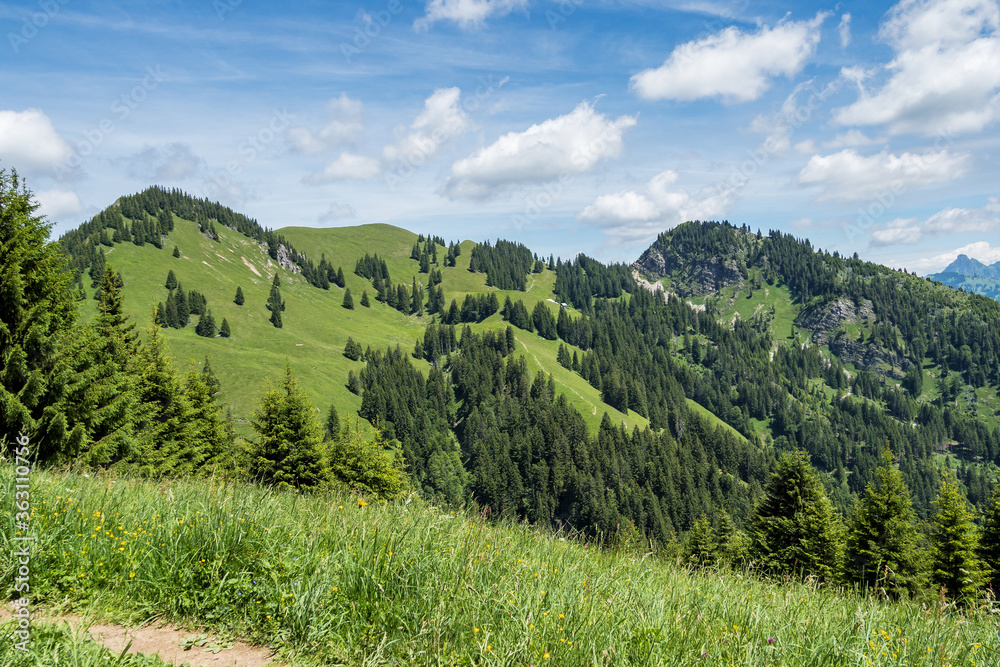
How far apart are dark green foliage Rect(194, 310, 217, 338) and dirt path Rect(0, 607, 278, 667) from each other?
613ft

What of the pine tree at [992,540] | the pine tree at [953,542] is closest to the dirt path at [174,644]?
the pine tree at [953,542]

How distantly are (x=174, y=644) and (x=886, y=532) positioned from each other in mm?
38433

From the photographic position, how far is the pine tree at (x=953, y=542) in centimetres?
2773

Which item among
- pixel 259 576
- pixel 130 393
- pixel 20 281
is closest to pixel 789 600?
pixel 259 576

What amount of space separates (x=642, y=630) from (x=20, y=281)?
23001 millimetres

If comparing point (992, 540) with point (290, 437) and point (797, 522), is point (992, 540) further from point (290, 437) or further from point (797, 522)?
point (290, 437)

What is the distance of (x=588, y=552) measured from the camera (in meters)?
7.29

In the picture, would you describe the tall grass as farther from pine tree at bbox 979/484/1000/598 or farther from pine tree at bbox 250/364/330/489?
pine tree at bbox 979/484/1000/598

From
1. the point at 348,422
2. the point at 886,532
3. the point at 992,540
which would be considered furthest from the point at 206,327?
the point at 992,540

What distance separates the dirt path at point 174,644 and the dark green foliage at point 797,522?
34.4 meters

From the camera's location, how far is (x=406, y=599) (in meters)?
4.55

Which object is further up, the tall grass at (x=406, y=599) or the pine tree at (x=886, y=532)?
the tall grass at (x=406, y=599)

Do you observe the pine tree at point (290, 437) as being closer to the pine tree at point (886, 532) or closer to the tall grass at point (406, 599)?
the tall grass at point (406, 599)

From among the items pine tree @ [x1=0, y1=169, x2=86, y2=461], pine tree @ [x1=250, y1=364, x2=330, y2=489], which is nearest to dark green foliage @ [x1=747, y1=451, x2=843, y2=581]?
pine tree @ [x1=250, y1=364, x2=330, y2=489]
